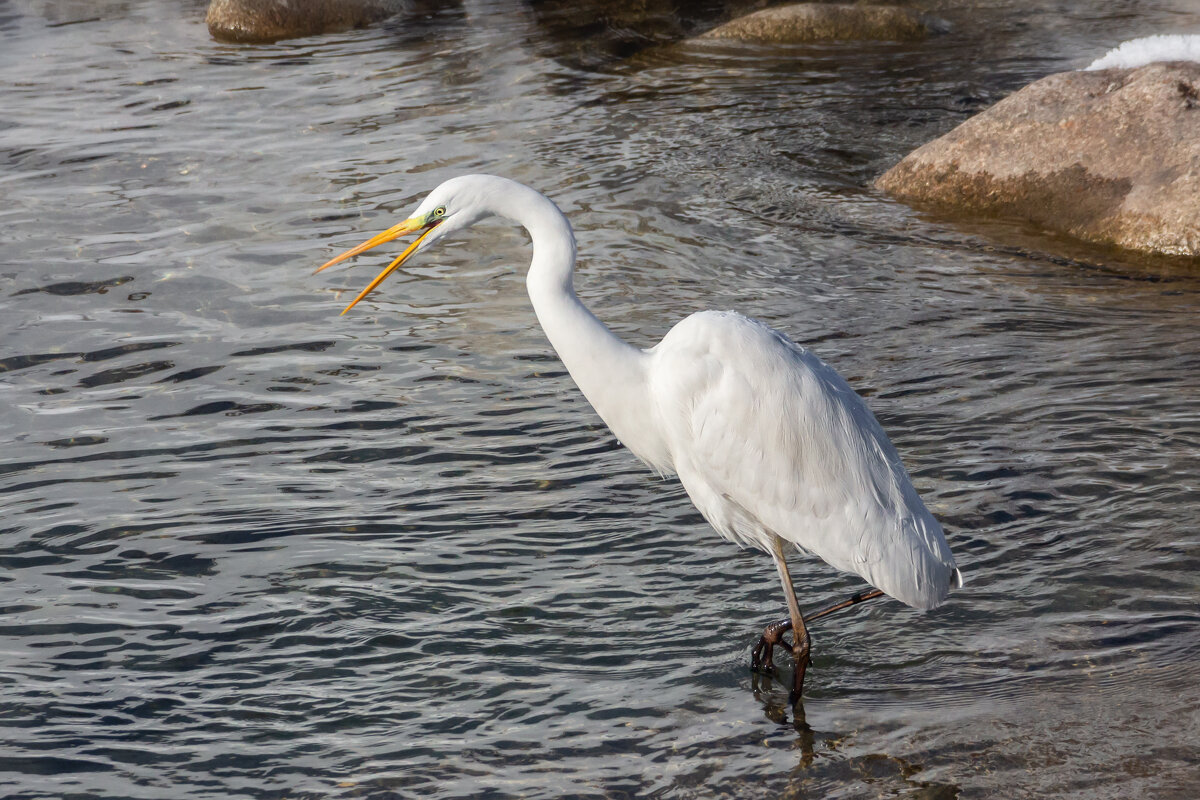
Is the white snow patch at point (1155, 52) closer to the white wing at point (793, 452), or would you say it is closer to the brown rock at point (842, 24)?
the brown rock at point (842, 24)

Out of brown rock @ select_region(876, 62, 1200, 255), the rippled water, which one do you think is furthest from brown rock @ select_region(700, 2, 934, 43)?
brown rock @ select_region(876, 62, 1200, 255)

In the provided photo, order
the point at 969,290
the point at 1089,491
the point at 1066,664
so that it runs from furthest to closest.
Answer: the point at 969,290 → the point at 1089,491 → the point at 1066,664

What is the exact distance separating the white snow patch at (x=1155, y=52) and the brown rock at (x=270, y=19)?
9167 millimetres

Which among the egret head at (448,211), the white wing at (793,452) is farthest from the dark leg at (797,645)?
the egret head at (448,211)

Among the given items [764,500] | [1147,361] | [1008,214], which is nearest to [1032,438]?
[1147,361]

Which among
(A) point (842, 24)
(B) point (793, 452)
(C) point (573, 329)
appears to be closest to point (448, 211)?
(C) point (573, 329)

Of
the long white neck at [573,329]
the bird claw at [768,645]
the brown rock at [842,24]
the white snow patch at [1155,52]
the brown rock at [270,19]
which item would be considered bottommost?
the bird claw at [768,645]

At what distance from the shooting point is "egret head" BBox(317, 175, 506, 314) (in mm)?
3691

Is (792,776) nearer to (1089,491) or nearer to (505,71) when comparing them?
(1089,491)

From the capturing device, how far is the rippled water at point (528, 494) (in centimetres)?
359

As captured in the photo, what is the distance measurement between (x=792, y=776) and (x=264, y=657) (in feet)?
5.96

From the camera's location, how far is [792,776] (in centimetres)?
348

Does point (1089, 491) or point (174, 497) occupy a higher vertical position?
point (174, 497)

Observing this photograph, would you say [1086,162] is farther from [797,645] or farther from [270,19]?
[270,19]
